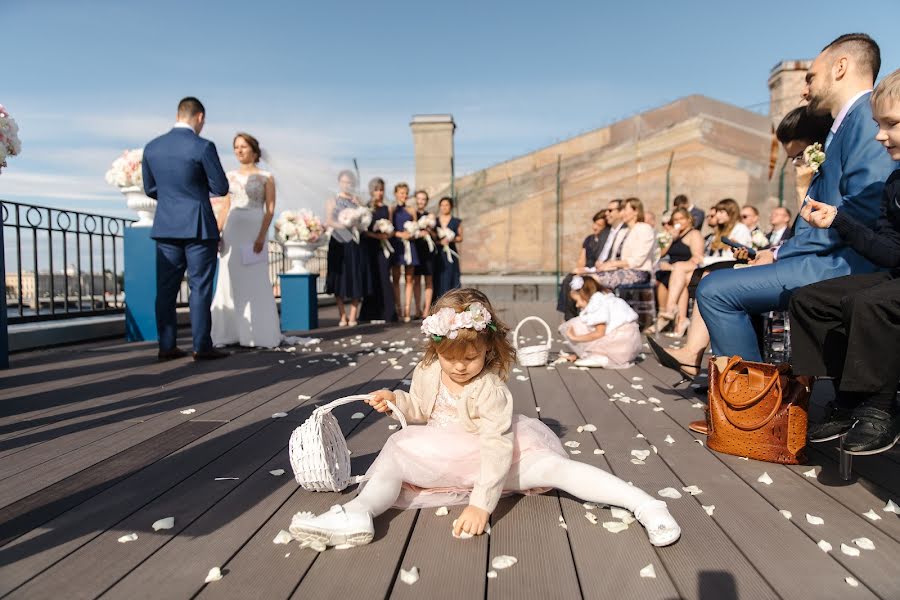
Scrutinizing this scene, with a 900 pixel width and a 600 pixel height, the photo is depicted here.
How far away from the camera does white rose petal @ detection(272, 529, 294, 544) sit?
1.86 meters

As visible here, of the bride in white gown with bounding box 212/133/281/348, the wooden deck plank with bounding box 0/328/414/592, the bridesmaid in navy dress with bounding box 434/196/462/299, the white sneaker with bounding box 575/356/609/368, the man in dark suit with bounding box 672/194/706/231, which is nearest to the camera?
the wooden deck plank with bounding box 0/328/414/592

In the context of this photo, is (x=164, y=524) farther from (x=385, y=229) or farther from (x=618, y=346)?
(x=385, y=229)

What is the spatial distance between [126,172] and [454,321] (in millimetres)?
6118

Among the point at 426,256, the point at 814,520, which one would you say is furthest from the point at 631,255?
the point at 814,520

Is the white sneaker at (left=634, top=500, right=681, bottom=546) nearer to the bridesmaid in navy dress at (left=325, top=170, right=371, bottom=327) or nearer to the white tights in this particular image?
the white tights

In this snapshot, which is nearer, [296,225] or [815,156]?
[815,156]

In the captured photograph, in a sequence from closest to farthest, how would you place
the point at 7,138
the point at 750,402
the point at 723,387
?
the point at 750,402, the point at 723,387, the point at 7,138

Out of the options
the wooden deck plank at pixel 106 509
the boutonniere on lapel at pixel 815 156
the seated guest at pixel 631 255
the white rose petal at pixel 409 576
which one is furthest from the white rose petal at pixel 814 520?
the seated guest at pixel 631 255

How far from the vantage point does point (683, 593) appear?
1.59 m

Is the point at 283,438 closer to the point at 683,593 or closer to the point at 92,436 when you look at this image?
the point at 92,436

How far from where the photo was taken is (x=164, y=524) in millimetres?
1960

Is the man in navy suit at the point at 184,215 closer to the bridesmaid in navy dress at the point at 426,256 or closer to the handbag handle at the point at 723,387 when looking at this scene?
the handbag handle at the point at 723,387

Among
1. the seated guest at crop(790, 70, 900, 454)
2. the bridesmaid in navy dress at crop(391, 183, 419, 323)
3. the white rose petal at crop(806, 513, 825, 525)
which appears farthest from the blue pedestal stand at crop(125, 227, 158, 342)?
the white rose petal at crop(806, 513, 825, 525)

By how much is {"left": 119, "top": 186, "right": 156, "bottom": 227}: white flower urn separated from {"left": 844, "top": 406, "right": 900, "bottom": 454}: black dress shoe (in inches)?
269
